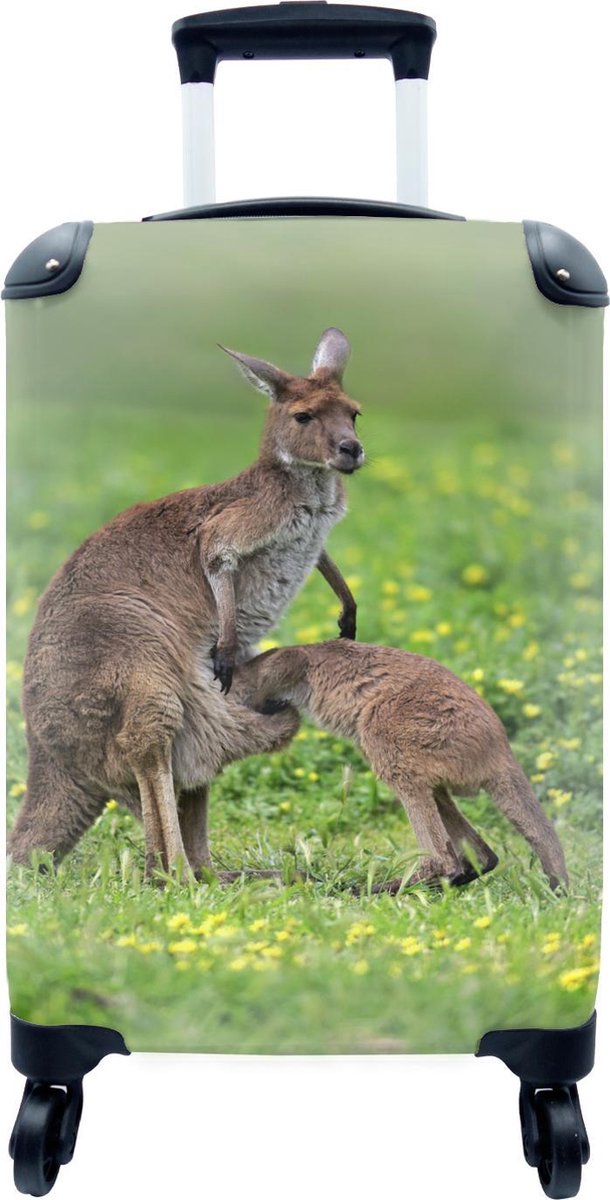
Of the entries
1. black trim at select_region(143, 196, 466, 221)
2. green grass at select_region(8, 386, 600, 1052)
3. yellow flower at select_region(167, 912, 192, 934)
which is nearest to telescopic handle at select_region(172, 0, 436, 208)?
black trim at select_region(143, 196, 466, 221)

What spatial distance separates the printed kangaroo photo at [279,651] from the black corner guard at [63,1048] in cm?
4

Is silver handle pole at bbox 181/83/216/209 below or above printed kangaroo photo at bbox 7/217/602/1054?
above

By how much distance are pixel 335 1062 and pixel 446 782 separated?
760mm

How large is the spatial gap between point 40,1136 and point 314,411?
191 centimetres

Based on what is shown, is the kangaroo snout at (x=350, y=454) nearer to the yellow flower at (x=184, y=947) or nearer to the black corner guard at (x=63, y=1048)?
the yellow flower at (x=184, y=947)

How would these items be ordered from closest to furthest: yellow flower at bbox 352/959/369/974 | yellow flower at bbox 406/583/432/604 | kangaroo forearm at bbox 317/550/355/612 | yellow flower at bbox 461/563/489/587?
yellow flower at bbox 352/959/369/974
kangaroo forearm at bbox 317/550/355/612
yellow flower at bbox 461/563/489/587
yellow flower at bbox 406/583/432/604

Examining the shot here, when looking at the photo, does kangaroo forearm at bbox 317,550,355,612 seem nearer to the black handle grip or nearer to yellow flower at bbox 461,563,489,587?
yellow flower at bbox 461,563,489,587

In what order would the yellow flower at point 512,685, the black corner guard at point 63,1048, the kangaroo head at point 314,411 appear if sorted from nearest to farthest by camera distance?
the black corner guard at point 63,1048, the kangaroo head at point 314,411, the yellow flower at point 512,685

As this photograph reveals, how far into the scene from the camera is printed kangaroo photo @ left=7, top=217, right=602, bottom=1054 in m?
4.34

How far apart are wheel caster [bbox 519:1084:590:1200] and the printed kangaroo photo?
242 mm

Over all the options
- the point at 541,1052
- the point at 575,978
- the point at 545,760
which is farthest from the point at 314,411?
the point at 541,1052

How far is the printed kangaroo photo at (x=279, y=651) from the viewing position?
434cm

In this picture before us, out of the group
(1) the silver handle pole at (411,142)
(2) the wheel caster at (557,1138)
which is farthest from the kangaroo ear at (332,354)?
(2) the wheel caster at (557,1138)

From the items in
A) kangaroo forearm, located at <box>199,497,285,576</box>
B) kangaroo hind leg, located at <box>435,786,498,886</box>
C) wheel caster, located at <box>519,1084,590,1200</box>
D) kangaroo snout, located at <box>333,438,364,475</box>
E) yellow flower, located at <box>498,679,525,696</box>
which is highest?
kangaroo snout, located at <box>333,438,364,475</box>
